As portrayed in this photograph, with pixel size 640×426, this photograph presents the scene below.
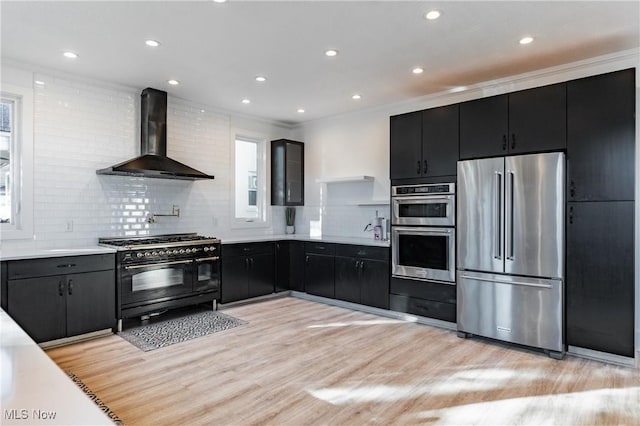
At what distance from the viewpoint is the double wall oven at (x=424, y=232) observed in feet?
14.1

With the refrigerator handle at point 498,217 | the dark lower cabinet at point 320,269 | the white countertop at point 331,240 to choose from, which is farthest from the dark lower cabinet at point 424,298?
the dark lower cabinet at point 320,269

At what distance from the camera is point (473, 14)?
9.93 feet

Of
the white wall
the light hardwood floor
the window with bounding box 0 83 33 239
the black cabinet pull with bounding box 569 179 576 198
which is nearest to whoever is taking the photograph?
the light hardwood floor

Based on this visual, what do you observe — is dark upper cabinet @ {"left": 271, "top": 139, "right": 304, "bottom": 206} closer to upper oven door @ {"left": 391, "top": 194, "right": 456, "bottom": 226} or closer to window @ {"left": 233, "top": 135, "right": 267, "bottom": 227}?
window @ {"left": 233, "top": 135, "right": 267, "bottom": 227}

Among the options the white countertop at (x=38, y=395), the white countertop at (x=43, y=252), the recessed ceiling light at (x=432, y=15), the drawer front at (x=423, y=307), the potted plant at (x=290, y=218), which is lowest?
the drawer front at (x=423, y=307)

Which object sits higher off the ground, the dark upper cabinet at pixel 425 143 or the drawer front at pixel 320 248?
the dark upper cabinet at pixel 425 143

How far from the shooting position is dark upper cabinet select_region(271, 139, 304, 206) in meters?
6.38

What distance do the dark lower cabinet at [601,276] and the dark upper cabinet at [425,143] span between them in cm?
131

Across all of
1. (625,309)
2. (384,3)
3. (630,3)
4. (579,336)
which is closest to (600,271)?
(625,309)

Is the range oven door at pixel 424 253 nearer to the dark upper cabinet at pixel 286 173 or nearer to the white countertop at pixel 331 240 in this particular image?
the white countertop at pixel 331 240

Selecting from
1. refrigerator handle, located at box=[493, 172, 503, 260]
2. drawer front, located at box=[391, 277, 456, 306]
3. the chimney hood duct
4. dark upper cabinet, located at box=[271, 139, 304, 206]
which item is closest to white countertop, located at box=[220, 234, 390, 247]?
drawer front, located at box=[391, 277, 456, 306]

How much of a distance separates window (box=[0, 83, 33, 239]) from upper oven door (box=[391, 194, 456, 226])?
13.0ft

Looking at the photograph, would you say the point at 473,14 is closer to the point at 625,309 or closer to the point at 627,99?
the point at 627,99

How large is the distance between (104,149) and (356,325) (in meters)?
3.58
